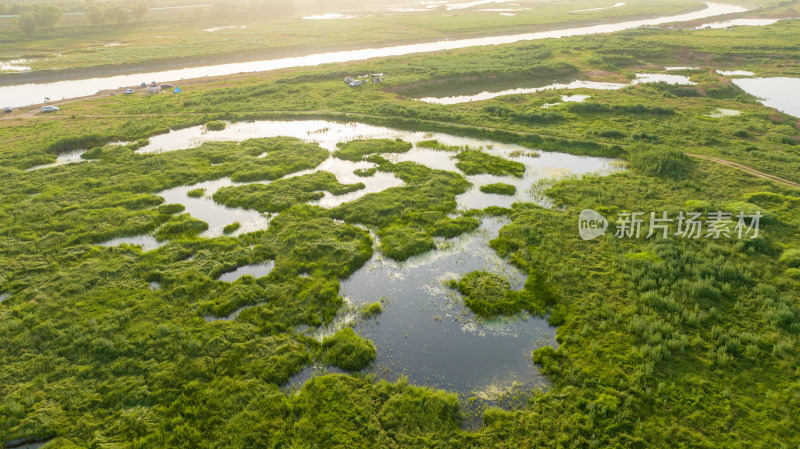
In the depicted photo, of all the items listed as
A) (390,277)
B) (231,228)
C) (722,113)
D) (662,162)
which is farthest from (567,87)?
(231,228)

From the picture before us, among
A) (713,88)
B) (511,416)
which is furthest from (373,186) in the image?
(713,88)

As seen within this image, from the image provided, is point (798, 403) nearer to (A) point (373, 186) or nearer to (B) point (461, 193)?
(B) point (461, 193)

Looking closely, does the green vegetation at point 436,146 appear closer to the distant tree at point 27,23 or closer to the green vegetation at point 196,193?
the green vegetation at point 196,193

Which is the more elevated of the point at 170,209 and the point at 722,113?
the point at 722,113

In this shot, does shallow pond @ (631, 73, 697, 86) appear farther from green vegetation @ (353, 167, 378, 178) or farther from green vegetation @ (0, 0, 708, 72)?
green vegetation @ (353, 167, 378, 178)

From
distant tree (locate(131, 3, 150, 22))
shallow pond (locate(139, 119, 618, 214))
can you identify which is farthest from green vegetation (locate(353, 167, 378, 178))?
distant tree (locate(131, 3, 150, 22))

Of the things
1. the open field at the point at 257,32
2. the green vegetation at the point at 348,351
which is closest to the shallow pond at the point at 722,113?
the green vegetation at the point at 348,351

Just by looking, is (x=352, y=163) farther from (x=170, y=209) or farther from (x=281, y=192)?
(x=170, y=209)
